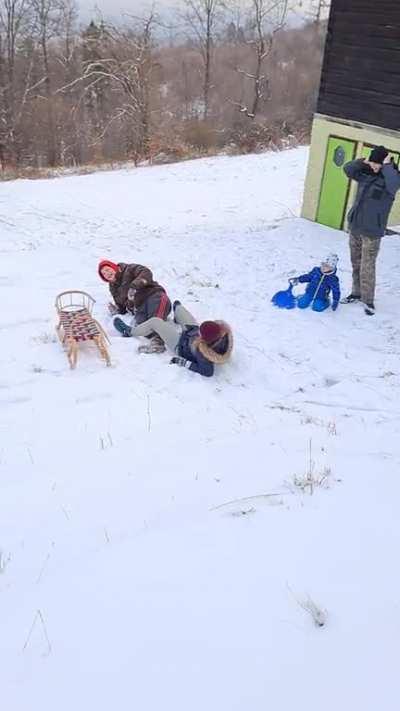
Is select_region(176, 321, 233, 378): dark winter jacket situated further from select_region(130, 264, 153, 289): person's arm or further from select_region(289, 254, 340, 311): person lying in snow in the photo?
select_region(289, 254, 340, 311): person lying in snow

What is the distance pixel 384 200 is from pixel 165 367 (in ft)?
11.9

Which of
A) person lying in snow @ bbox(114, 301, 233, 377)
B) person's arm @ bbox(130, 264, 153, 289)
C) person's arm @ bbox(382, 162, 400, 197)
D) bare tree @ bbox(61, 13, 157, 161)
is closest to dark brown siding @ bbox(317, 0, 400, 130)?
person's arm @ bbox(382, 162, 400, 197)

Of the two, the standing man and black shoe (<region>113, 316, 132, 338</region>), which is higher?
the standing man

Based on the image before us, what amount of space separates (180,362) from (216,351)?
1.39 ft

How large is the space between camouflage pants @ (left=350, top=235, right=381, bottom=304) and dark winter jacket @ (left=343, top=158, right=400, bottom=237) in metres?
0.16

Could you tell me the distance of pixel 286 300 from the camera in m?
7.72

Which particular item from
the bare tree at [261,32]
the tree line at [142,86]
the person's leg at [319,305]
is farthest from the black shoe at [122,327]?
the bare tree at [261,32]

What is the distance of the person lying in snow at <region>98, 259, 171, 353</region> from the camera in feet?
22.1

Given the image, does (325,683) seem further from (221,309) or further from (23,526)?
(221,309)

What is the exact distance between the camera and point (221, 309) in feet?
25.4

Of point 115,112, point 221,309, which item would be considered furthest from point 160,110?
point 221,309

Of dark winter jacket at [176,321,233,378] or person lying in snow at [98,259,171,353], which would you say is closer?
dark winter jacket at [176,321,233,378]

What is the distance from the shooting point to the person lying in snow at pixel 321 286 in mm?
7404

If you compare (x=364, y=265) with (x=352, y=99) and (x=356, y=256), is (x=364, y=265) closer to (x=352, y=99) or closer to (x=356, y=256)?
(x=356, y=256)
